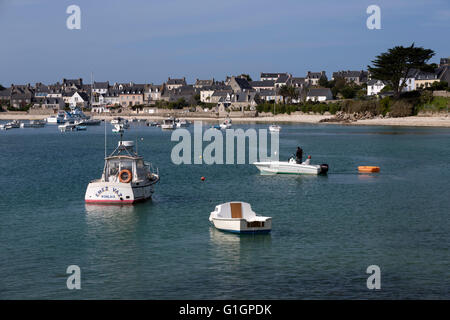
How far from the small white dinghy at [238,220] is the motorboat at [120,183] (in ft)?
25.1

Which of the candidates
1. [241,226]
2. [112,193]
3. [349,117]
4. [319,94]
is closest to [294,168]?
[112,193]

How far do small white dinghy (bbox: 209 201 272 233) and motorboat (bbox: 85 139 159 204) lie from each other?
7.65 meters

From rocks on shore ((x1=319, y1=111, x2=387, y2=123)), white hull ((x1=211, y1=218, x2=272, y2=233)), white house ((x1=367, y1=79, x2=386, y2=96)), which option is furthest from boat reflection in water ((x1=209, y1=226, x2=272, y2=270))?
white house ((x1=367, y1=79, x2=386, y2=96))

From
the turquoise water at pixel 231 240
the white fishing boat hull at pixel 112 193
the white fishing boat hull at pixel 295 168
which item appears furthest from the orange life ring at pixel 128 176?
the white fishing boat hull at pixel 295 168

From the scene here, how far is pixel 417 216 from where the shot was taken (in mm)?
32906

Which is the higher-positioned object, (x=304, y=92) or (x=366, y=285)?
(x=304, y=92)

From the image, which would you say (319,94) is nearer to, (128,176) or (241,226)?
(128,176)

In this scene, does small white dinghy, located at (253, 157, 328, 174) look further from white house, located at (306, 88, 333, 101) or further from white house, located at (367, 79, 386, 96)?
white house, located at (306, 88, 333, 101)

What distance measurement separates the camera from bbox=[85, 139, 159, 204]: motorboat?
3394 cm

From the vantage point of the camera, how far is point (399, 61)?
133250 millimetres

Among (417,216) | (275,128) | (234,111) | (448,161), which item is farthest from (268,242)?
(234,111)

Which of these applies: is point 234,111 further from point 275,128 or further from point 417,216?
point 417,216

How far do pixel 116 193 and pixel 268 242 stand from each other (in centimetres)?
1114

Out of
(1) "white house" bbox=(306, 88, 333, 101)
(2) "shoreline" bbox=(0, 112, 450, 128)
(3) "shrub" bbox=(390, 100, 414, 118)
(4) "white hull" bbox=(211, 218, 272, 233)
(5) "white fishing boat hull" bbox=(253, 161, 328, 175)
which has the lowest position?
(4) "white hull" bbox=(211, 218, 272, 233)
